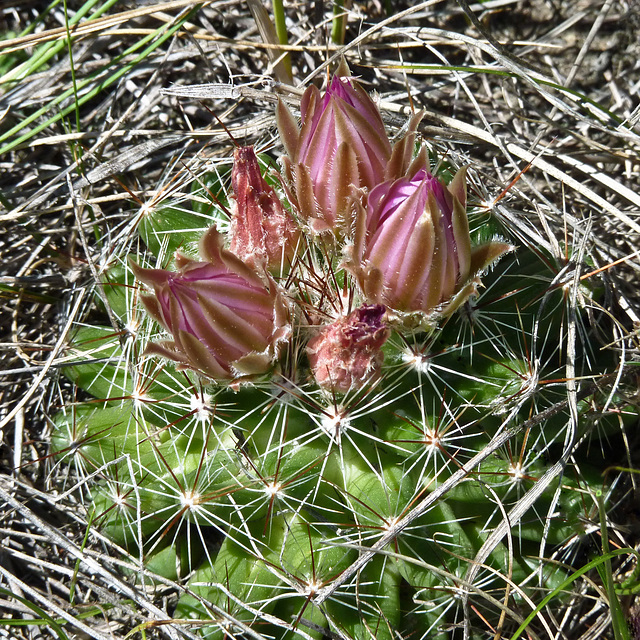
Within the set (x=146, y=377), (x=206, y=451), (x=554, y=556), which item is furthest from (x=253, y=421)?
(x=554, y=556)

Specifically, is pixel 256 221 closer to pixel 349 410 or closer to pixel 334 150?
pixel 334 150

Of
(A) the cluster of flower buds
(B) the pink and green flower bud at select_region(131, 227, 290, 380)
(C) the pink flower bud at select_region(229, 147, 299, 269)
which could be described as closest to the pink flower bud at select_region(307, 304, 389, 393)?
(A) the cluster of flower buds

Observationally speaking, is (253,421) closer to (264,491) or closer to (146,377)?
(264,491)

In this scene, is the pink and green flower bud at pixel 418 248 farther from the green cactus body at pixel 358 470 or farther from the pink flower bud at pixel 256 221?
the pink flower bud at pixel 256 221

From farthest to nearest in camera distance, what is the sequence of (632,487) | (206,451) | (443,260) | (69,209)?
(69,209), (632,487), (206,451), (443,260)

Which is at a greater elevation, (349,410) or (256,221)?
(256,221)

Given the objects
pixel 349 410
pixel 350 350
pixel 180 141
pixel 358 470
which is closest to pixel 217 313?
pixel 350 350

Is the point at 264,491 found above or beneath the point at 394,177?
beneath
